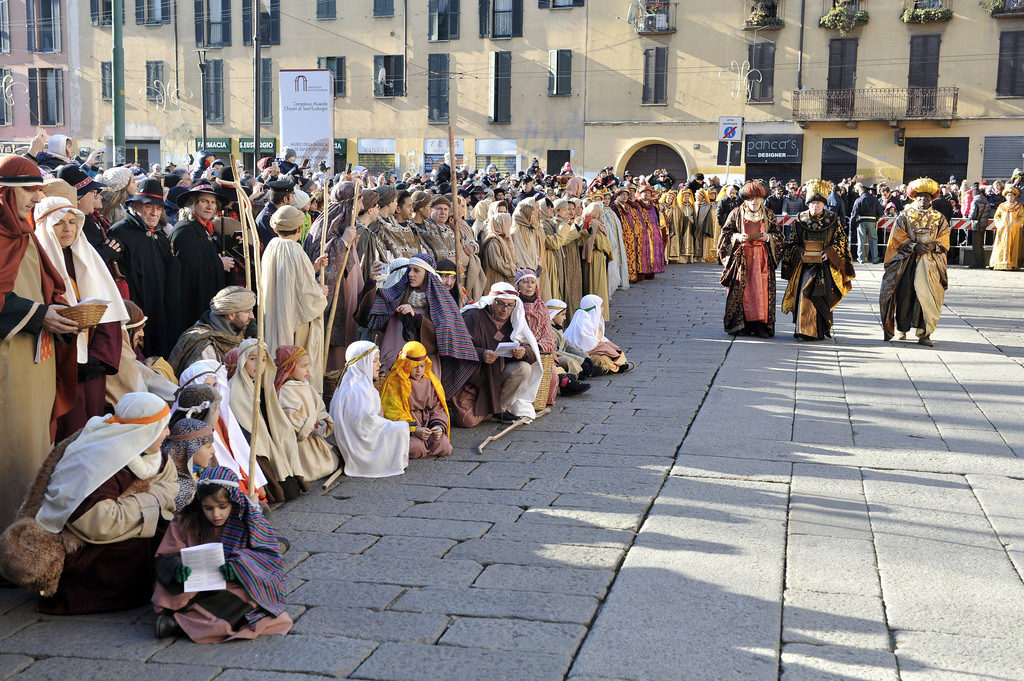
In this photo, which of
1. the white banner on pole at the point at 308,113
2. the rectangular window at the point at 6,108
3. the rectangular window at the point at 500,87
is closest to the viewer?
the white banner on pole at the point at 308,113

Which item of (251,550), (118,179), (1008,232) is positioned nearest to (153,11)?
(1008,232)

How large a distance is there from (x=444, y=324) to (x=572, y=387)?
1.69m

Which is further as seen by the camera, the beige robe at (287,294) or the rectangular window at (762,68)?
the rectangular window at (762,68)

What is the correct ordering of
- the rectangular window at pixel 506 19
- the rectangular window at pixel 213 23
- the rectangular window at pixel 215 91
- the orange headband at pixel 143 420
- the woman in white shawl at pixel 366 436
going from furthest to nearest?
1. the rectangular window at pixel 215 91
2. the rectangular window at pixel 213 23
3. the rectangular window at pixel 506 19
4. the woman in white shawl at pixel 366 436
5. the orange headband at pixel 143 420

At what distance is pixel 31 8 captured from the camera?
120 ft

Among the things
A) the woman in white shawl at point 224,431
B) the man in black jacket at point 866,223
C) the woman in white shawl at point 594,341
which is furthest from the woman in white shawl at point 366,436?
the man in black jacket at point 866,223


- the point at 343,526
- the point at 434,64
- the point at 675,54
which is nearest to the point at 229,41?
the point at 434,64

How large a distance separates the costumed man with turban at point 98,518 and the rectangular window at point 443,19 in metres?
31.1

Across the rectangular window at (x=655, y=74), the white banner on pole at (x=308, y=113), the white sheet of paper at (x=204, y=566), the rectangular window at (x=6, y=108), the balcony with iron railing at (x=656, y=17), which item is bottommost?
the white sheet of paper at (x=204, y=566)

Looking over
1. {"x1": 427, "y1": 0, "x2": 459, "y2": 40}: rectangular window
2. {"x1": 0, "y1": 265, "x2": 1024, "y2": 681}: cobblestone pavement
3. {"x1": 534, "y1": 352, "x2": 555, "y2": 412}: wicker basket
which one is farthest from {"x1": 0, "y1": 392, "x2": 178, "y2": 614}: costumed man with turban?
{"x1": 427, "y1": 0, "x2": 459, "y2": 40}: rectangular window

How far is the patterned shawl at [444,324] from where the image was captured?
24.7 ft

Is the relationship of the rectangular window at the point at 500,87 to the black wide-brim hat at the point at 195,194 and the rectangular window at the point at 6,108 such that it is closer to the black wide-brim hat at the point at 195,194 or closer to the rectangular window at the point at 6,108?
the rectangular window at the point at 6,108

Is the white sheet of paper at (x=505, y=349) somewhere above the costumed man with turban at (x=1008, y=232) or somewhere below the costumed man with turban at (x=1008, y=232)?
below

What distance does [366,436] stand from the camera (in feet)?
20.9
